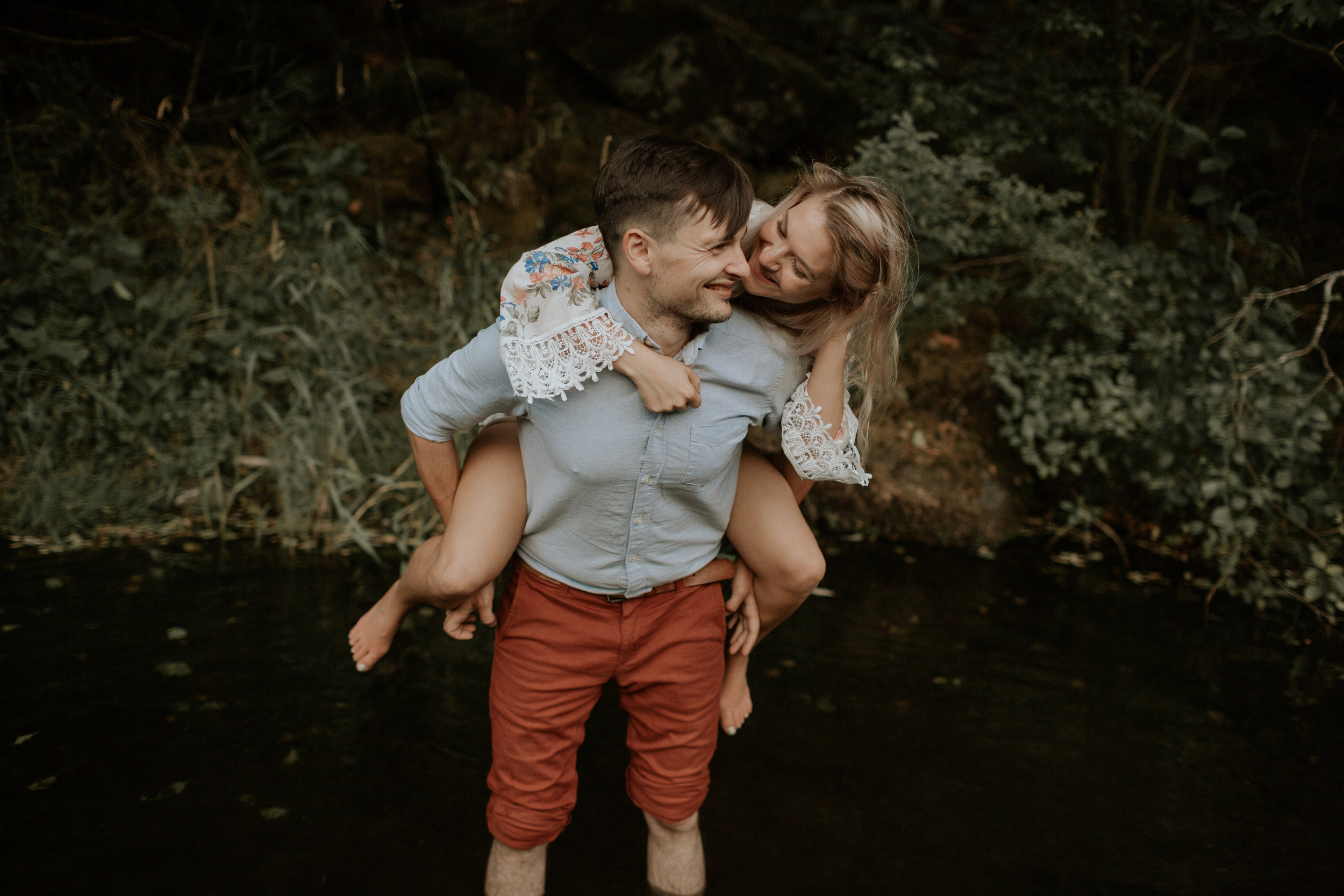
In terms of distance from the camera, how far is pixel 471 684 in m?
2.74

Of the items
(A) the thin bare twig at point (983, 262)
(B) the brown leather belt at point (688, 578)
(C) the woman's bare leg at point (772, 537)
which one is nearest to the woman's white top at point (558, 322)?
(C) the woman's bare leg at point (772, 537)

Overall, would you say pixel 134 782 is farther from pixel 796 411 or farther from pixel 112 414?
pixel 112 414

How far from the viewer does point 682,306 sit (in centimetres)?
147

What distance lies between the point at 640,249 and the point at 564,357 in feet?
0.70

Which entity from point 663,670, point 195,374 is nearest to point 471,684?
point 663,670

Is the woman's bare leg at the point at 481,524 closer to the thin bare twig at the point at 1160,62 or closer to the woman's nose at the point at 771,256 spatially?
the woman's nose at the point at 771,256

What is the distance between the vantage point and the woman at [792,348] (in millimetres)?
1448

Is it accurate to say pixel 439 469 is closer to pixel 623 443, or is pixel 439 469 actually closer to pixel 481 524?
pixel 481 524

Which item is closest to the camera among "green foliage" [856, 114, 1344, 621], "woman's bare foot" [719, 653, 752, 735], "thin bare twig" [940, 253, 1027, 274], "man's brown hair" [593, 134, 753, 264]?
"man's brown hair" [593, 134, 753, 264]

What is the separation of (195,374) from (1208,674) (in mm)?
4313

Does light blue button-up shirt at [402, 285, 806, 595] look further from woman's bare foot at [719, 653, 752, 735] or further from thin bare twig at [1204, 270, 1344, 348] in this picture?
thin bare twig at [1204, 270, 1344, 348]

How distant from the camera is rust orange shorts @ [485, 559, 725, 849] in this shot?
165 cm

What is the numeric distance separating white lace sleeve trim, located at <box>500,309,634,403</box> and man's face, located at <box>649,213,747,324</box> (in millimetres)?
107

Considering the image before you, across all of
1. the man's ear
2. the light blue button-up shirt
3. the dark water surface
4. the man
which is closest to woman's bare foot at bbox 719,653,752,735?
the man
